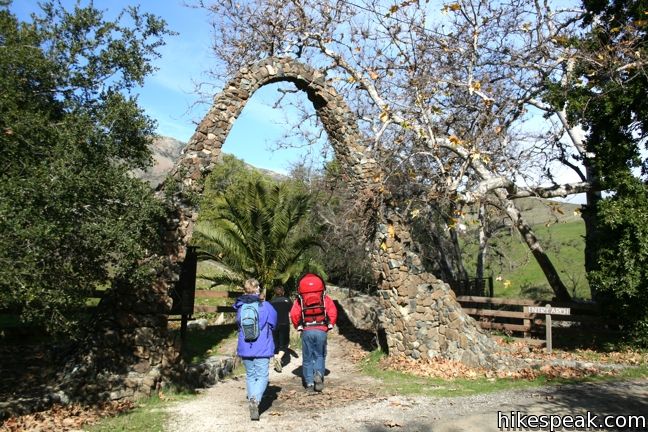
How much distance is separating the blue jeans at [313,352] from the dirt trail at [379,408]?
1.12 ft

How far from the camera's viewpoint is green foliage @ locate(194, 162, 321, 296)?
13477 mm

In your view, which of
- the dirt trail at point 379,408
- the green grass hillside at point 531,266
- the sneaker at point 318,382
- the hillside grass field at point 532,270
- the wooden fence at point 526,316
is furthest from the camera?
the hillside grass field at point 532,270

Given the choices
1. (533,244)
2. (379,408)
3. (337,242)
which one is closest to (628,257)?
(533,244)

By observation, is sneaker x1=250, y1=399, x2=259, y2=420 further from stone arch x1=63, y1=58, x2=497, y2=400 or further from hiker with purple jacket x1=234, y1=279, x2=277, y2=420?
stone arch x1=63, y1=58, x2=497, y2=400

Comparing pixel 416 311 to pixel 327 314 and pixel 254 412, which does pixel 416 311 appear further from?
pixel 254 412

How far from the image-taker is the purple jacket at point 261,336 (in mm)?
6352

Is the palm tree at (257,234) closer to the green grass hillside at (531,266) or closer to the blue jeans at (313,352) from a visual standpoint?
the blue jeans at (313,352)

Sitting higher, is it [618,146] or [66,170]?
[618,146]

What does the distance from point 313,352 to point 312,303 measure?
774 millimetres

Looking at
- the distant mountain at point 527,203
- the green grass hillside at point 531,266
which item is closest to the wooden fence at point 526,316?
the distant mountain at point 527,203

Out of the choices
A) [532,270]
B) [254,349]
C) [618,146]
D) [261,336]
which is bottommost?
[254,349]

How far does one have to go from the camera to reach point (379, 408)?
266 inches

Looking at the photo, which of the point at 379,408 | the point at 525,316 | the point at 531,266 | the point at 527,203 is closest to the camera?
the point at 379,408

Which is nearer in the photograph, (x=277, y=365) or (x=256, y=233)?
(x=277, y=365)
